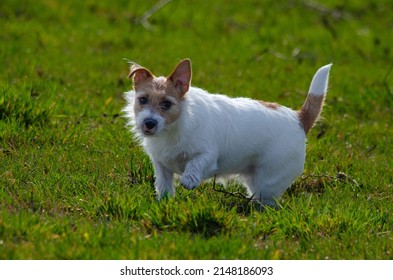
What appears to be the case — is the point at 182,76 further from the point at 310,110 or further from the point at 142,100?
the point at 310,110

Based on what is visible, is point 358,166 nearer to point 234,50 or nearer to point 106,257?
point 106,257

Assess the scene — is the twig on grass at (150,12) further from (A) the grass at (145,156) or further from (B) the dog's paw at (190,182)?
(B) the dog's paw at (190,182)

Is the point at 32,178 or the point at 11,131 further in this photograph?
the point at 11,131

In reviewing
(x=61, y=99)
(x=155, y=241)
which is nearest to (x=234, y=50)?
(x=61, y=99)

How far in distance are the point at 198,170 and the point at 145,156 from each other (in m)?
1.23

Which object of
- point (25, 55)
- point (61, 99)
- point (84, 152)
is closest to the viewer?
point (84, 152)

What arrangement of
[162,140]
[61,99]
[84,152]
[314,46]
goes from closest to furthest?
1. [162,140]
2. [84,152]
3. [61,99]
4. [314,46]

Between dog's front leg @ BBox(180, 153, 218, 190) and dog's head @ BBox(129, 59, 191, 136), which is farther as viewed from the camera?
dog's front leg @ BBox(180, 153, 218, 190)

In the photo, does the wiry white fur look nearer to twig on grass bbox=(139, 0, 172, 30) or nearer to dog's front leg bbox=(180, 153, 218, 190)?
dog's front leg bbox=(180, 153, 218, 190)

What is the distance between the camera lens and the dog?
6016mm

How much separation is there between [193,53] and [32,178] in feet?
20.2

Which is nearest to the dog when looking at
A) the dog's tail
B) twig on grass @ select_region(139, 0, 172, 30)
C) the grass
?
the dog's tail

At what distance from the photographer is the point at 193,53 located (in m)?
12.2

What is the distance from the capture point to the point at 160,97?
5953 mm
